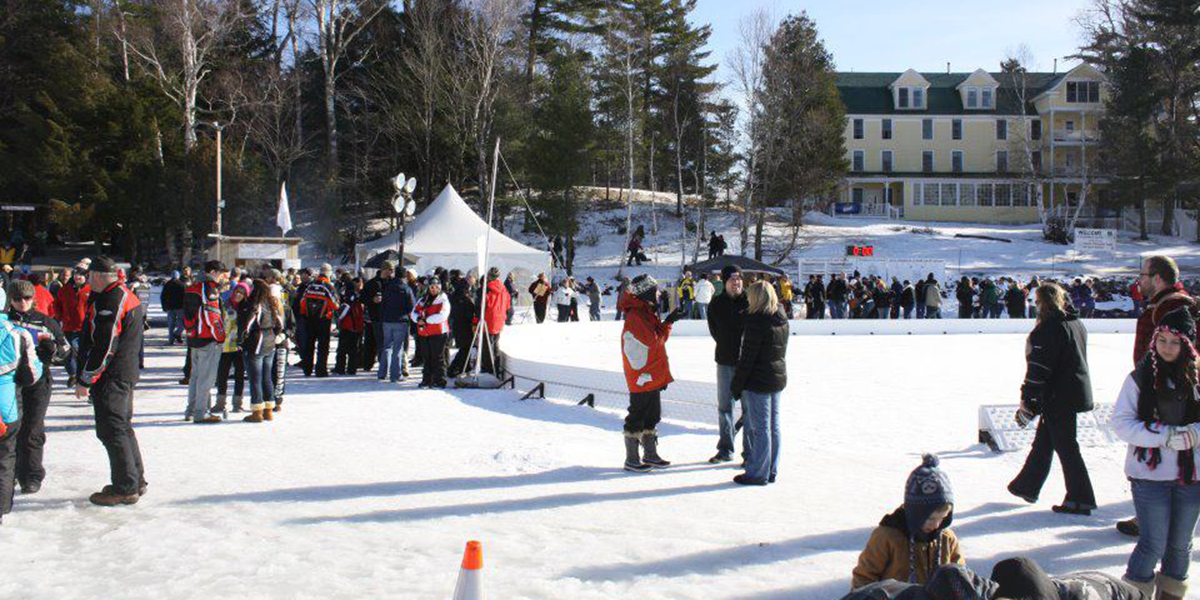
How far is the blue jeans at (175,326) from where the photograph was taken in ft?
59.0

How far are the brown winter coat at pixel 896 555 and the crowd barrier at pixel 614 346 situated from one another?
230 inches

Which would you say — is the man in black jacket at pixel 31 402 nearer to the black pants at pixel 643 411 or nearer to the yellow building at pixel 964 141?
the black pants at pixel 643 411

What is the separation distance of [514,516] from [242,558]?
1.68m

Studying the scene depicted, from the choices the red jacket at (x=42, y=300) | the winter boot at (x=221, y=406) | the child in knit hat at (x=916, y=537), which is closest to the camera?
the child in knit hat at (x=916, y=537)

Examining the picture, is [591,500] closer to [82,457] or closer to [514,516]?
[514,516]

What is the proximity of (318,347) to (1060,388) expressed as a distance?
33.6 ft

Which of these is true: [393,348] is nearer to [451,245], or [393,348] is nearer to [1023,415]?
[1023,415]

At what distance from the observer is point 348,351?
13953 mm

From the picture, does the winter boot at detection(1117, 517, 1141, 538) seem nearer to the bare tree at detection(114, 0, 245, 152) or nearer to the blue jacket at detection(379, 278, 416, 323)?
the blue jacket at detection(379, 278, 416, 323)

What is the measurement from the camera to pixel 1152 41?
159ft

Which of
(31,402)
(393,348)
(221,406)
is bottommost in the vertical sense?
(221,406)

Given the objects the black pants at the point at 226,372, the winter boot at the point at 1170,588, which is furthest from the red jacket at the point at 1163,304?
the black pants at the point at 226,372

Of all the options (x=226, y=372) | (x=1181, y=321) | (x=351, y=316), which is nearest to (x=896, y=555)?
(x=1181, y=321)

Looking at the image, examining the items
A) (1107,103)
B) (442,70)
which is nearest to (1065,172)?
(1107,103)
